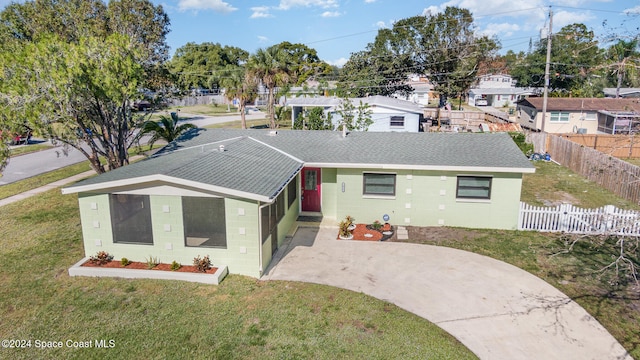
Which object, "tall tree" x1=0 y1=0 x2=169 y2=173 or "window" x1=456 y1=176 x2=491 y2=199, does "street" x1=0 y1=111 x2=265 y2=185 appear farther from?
"window" x1=456 y1=176 x2=491 y2=199

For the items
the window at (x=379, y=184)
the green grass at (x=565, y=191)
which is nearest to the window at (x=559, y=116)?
the green grass at (x=565, y=191)

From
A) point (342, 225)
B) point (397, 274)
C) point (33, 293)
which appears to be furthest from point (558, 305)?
point (33, 293)

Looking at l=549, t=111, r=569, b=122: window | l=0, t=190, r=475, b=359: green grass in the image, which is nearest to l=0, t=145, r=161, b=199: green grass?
l=0, t=190, r=475, b=359: green grass

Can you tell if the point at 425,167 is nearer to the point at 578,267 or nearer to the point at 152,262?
the point at 578,267

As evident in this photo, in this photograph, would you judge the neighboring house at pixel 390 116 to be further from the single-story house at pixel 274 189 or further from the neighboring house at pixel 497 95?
the neighboring house at pixel 497 95

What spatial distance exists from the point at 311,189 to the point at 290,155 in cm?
175

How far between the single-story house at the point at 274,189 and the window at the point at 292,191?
0.13 feet

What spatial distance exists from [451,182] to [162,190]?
34.1ft

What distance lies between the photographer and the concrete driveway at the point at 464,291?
365 inches

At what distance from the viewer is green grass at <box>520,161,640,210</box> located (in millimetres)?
19750

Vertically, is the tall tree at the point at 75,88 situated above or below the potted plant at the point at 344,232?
above

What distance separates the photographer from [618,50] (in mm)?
8570

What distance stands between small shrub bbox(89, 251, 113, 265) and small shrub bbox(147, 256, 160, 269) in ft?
4.24

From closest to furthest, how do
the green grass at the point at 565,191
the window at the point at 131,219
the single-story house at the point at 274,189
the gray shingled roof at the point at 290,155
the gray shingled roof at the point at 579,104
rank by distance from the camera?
the single-story house at the point at 274,189
the window at the point at 131,219
the gray shingled roof at the point at 290,155
the green grass at the point at 565,191
the gray shingled roof at the point at 579,104
